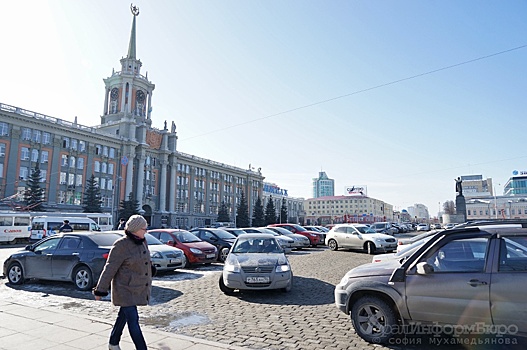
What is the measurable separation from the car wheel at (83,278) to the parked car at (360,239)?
14.3m

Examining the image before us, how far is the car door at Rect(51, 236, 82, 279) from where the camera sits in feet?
31.3

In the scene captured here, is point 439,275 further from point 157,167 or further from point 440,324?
point 157,167

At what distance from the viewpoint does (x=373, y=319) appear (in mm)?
5227

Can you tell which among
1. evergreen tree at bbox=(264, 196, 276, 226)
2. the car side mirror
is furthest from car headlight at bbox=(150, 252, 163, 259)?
evergreen tree at bbox=(264, 196, 276, 226)

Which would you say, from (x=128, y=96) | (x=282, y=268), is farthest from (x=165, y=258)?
(x=128, y=96)

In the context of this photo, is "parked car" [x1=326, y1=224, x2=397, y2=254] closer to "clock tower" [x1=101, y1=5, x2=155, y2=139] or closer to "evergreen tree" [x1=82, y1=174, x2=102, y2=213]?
"evergreen tree" [x1=82, y1=174, x2=102, y2=213]

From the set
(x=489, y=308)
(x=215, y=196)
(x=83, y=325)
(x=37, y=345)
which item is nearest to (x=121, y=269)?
(x=37, y=345)

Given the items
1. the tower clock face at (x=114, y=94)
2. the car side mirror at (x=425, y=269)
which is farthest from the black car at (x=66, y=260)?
the tower clock face at (x=114, y=94)

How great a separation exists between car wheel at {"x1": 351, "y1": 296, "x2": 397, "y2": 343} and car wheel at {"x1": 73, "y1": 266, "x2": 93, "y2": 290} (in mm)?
7004

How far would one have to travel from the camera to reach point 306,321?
20.8 ft

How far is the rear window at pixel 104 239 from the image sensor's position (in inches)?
383

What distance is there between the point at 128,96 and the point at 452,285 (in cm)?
8010

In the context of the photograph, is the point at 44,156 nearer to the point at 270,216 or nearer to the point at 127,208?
the point at 127,208

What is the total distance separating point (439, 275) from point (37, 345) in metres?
5.69
